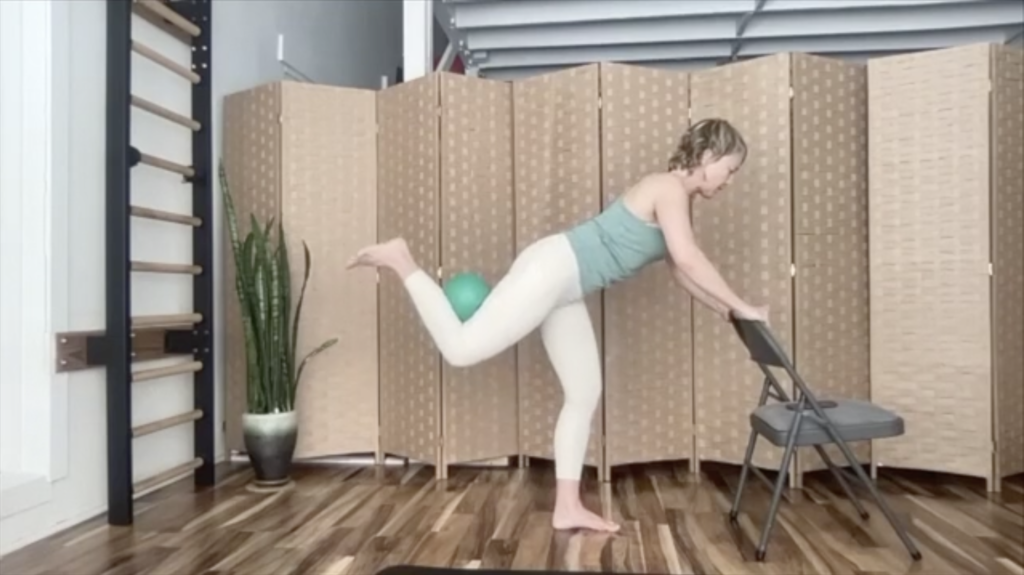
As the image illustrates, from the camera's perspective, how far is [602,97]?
11.3 ft

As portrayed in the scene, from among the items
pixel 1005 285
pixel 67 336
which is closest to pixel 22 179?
pixel 67 336

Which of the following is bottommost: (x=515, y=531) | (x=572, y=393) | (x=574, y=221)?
(x=515, y=531)

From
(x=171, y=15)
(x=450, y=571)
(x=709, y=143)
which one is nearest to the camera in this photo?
(x=450, y=571)

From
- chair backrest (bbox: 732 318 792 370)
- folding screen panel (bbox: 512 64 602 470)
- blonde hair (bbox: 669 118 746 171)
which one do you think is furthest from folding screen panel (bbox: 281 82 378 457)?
chair backrest (bbox: 732 318 792 370)

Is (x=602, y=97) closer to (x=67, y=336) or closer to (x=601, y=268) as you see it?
(x=601, y=268)

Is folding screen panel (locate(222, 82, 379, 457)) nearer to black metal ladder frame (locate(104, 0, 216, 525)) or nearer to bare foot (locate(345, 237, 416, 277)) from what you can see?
black metal ladder frame (locate(104, 0, 216, 525))

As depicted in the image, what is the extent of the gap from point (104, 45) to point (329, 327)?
4.71ft

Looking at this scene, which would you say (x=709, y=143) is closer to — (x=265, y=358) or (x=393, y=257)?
(x=393, y=257)

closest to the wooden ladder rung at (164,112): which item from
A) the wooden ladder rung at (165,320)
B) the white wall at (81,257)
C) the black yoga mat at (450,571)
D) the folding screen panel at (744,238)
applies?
the white wall at (81,257)

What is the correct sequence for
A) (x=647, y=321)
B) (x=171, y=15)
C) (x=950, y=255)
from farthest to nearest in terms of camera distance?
(x=647, y=321) → (x=950, y=255) → (x=171, y=15)

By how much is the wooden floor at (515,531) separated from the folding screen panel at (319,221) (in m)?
0.33

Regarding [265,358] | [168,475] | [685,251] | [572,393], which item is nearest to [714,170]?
[685,251]

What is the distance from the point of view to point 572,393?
2703 millimetres

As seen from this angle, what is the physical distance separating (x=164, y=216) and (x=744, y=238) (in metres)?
2.32
